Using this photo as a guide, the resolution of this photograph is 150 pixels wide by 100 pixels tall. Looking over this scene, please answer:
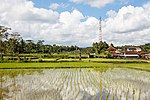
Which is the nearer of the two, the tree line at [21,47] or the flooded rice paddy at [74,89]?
the flooded rice paddy at [74,89]

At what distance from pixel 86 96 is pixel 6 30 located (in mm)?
45028

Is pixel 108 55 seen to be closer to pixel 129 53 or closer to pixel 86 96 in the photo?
pixel 129 53

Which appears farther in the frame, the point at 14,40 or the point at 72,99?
the point at 14,40

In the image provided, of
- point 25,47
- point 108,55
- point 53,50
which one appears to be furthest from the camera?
point 53,50

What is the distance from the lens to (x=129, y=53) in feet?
240

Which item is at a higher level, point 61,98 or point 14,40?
point 14,40

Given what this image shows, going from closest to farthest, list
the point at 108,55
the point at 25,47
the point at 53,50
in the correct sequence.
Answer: the point at 108,55, the point at 25,47, the point at 53,50

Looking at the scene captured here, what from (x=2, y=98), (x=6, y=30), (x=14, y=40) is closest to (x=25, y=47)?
(x=14, y=40)

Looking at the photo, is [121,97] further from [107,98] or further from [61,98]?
[61,98]

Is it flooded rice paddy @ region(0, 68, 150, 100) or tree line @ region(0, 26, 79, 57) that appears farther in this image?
tree line @ region(0, 26, 79, 57)

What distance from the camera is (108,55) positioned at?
2327 inches

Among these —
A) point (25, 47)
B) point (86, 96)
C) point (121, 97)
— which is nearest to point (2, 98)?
point (86, 96)

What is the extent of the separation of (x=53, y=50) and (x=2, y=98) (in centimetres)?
9192

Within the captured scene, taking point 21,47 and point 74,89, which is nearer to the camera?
point 74,89
